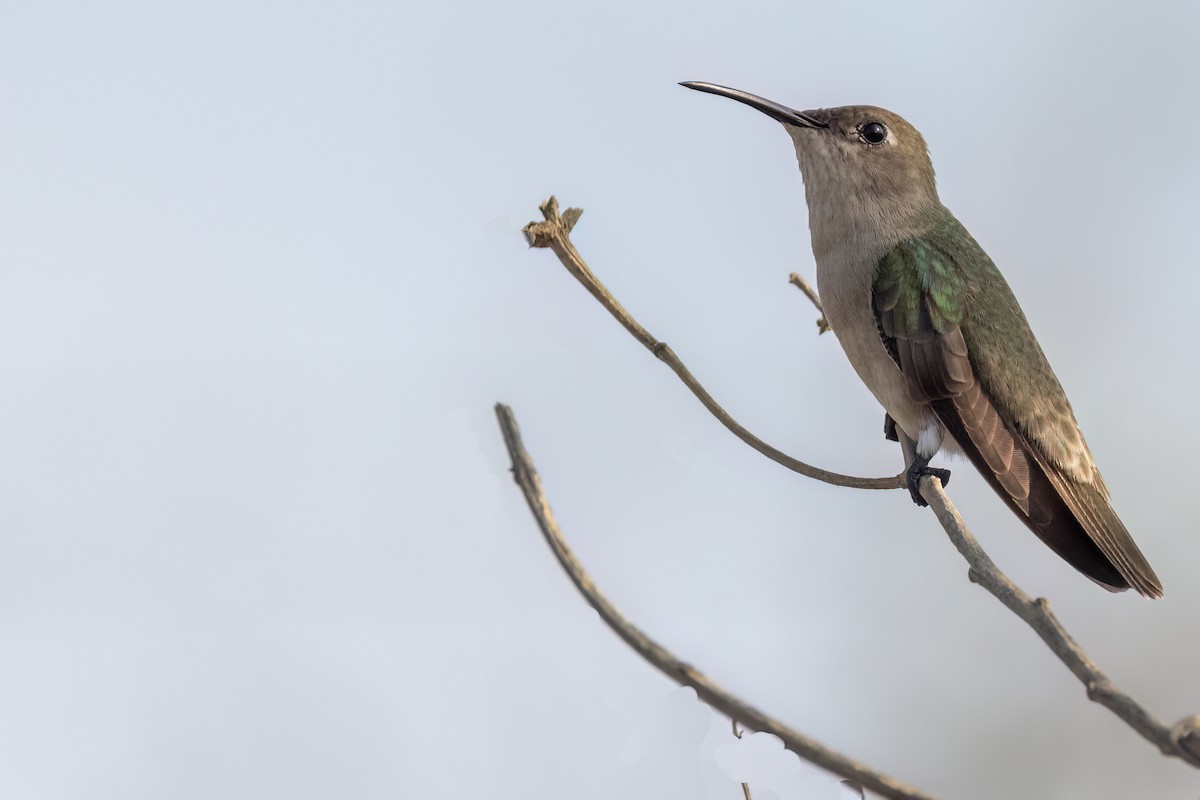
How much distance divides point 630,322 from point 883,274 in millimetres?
1018

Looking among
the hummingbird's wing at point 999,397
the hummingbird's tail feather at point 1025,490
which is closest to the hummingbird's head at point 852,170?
the hummingbird's wing at point 999,397

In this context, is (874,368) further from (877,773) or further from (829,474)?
(877,773)

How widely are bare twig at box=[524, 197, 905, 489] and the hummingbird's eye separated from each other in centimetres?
103

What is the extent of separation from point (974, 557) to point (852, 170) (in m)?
1.39

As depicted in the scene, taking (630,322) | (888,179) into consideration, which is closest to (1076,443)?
(888,179)

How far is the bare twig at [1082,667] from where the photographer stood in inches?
27.8

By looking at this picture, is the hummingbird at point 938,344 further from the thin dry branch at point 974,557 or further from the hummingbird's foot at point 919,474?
the thin dry branch at point 974,557

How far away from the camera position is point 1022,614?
0.97 meters

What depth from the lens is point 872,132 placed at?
2.52 metres

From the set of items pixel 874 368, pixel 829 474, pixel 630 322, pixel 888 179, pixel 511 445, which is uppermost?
pixel 888 179

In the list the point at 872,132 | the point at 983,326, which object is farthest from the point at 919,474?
the point at 872,132

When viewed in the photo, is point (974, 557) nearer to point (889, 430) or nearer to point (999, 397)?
point (999, 397)

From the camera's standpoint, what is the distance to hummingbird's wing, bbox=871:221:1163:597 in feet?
7.27

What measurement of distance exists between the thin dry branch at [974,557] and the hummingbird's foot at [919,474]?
16 centimetres
